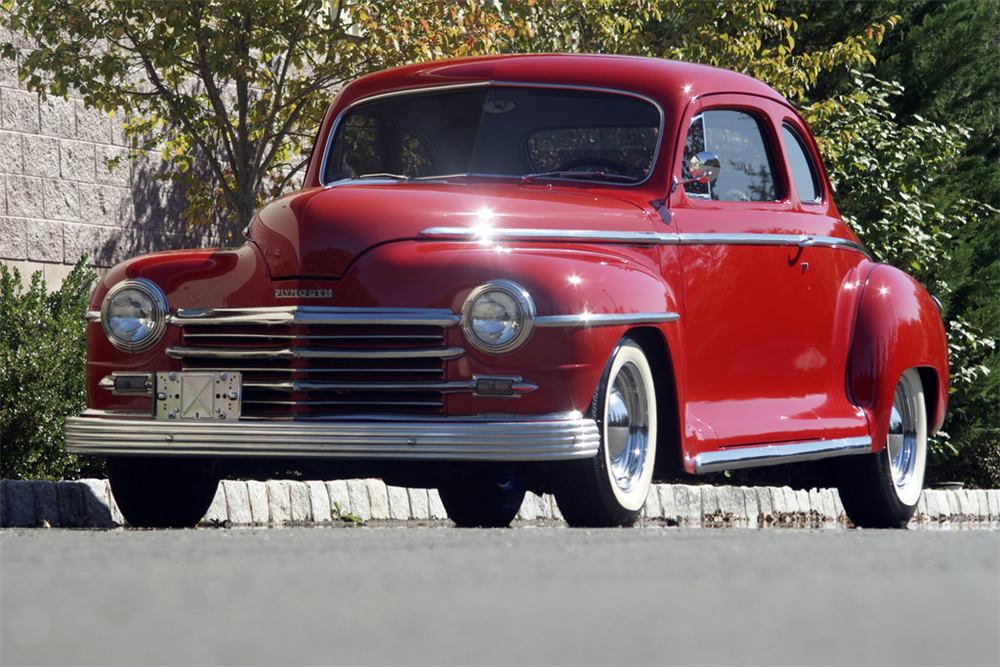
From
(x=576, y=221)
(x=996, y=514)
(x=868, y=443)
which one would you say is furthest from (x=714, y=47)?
(x=576, y=221)

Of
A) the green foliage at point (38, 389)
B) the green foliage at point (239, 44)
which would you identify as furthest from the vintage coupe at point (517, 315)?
the green foliage at point (239, 44)

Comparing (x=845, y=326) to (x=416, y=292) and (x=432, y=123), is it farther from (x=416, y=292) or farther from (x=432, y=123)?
(x=416, y=292)

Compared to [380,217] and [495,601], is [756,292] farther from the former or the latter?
[495,601]

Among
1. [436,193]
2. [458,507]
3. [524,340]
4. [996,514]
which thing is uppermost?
[436,193]

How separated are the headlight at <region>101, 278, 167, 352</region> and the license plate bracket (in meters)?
0.19

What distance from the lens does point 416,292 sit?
5715 mm

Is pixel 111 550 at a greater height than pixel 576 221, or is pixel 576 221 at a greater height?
pixel 576 221

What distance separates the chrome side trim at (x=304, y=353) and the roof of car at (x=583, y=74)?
6.11ft

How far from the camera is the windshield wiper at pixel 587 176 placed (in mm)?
6785

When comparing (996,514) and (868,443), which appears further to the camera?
(996,514)

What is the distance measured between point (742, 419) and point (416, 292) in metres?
1.82

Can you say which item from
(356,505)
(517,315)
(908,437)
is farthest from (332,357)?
(908,437)

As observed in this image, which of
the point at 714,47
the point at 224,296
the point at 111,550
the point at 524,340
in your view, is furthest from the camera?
the point at 714,47

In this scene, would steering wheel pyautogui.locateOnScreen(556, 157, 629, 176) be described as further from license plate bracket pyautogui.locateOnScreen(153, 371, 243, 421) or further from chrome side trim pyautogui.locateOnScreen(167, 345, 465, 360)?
license plate bracket pyautogui.locateOnScreen(153, 371, 243, 421)
